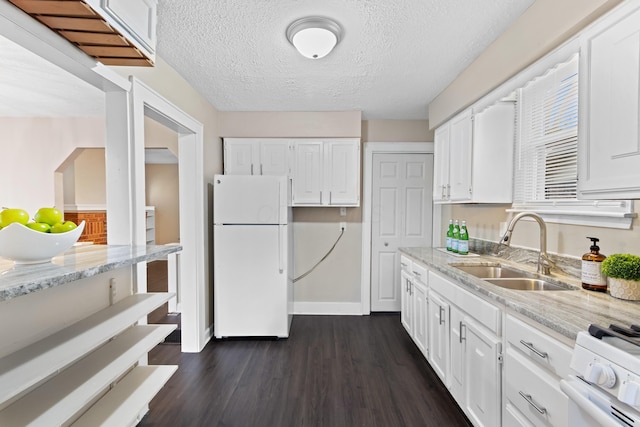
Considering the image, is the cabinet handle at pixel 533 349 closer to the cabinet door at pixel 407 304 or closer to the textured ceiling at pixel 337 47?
the cabinet door at pixel 407 304

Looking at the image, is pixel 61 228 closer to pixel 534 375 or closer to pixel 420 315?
pixel 534 375

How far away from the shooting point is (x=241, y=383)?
89.9 inches

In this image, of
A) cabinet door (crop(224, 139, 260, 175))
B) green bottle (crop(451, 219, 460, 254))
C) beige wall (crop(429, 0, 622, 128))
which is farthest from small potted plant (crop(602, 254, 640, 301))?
cabinet door (crop(224, 139, 260, 175))

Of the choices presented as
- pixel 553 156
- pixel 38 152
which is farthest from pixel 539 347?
pixel 38 152

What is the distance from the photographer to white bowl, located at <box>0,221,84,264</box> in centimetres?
90

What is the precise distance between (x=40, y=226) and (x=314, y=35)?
1677 millimetres

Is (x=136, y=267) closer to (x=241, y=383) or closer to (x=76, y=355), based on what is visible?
(x=76, y=355)

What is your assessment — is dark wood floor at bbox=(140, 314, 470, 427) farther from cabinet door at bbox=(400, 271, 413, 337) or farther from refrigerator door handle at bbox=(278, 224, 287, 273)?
refrigerator door handle at bbox=(278, 224, 287, 273)

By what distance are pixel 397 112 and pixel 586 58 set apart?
222 centimetres

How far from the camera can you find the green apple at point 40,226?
3.28 feet

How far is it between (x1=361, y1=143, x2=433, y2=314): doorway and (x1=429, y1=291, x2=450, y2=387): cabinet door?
143 cm

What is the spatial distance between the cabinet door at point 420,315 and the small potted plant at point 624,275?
1.23m

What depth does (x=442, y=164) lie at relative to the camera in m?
2.88

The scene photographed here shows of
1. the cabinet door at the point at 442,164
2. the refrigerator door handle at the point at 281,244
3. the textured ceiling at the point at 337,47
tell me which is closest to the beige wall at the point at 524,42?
the textured ceiling at the point at 337,47
